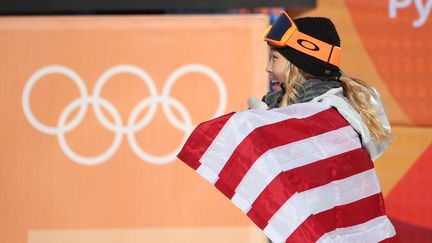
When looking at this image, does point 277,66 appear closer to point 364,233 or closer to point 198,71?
point 364,233

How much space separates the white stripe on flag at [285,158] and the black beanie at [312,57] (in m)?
0.25

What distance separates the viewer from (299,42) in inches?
128

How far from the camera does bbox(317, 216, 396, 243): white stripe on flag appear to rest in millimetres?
3021

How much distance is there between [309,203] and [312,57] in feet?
1.89

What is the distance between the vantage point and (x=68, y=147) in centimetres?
562

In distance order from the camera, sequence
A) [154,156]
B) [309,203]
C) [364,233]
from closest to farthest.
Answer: [309,203]
[364,233]
[154,156]

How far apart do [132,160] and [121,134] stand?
0.18 metres

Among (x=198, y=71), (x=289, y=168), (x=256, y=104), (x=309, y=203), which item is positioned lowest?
(x=198, y=71)

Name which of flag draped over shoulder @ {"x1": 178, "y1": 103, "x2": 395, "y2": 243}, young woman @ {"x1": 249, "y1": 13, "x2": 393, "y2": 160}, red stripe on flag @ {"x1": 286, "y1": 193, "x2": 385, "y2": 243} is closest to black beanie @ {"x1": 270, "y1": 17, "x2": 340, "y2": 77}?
young woman @ {"x1": 249, "y1": 13, "x2": 393, "y2": 160}

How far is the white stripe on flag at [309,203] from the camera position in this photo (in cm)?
297

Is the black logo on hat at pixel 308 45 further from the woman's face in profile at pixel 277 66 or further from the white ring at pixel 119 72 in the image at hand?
the white ring at pixel 119 72

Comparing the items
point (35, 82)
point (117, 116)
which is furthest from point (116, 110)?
point (35, 82)

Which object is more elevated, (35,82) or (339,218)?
(339,218)

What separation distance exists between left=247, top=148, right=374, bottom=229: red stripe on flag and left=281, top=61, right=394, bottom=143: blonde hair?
0.50 ft
